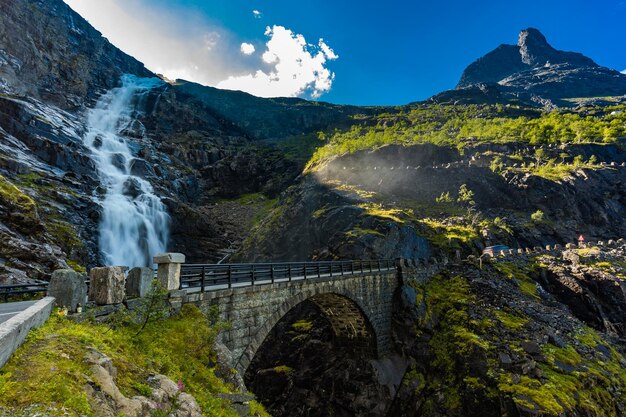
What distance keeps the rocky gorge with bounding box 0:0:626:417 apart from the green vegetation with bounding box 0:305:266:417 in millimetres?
137

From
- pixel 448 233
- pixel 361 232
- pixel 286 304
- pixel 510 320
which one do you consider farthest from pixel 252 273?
pixel 448 233

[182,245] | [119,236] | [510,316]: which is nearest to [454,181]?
[510,316]

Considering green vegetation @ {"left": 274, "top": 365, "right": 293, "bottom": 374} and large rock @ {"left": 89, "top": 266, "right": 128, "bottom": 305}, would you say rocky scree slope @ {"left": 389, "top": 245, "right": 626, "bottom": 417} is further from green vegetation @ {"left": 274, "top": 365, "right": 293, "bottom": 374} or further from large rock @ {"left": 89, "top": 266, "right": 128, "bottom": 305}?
large rock @ {"left": 89, "top": 266, "right": 128, "bottom": 305}

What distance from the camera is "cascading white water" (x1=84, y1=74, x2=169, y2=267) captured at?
142 feet

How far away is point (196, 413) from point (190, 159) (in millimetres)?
92480

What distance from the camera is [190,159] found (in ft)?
302

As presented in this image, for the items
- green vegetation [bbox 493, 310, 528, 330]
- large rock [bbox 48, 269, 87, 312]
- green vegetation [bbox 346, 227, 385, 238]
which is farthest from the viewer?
green vegetation [bbox 346, 227, 385, 238]

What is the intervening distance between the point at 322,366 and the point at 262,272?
14.0m

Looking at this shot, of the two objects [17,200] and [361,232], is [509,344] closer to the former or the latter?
[361,232]

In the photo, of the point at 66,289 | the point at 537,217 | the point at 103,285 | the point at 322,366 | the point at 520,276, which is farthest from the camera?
the point at 537,217

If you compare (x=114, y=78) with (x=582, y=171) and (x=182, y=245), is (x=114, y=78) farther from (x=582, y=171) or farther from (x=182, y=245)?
(x=582, y=171)

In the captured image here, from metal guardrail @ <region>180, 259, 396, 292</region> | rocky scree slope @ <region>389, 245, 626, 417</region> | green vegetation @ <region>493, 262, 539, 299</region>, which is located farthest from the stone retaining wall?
green vegetation @ <region>493, 262, 539, 299</region>

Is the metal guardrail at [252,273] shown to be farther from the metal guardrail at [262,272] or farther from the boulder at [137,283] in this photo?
the boulder at [137,283]

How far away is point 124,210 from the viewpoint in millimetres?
47969
